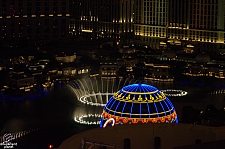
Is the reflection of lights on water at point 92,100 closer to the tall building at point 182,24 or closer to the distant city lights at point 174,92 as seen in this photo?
the distant city lights at point 174,92

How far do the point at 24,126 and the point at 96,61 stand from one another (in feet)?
70.6

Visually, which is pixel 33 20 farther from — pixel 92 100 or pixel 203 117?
pixel 203 117

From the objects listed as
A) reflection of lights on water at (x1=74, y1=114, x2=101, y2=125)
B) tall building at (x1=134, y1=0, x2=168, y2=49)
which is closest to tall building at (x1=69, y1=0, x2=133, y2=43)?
tall building at (x1=134, y1=0, x2=168, y2=49)

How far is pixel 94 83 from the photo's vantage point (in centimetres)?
4131

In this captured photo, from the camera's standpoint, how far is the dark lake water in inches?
1018

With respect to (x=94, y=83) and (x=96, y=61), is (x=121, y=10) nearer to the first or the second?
(x=96, y=61)

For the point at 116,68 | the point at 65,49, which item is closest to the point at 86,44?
the point at 65,49

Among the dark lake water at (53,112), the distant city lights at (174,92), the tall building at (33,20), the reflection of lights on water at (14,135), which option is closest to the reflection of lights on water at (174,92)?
the distant city lights at (174,92)

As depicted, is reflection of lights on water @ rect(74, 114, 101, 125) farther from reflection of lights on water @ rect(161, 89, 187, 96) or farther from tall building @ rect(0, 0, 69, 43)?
tall building @ rect(0, 0, 69, 43)

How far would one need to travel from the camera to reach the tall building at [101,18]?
208 ft

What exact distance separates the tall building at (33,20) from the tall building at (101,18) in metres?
6.26

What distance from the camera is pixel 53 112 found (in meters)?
31.3

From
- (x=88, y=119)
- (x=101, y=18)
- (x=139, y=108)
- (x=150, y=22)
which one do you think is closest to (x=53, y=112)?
(x=88, y=119)

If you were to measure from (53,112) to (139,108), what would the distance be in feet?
27.7
